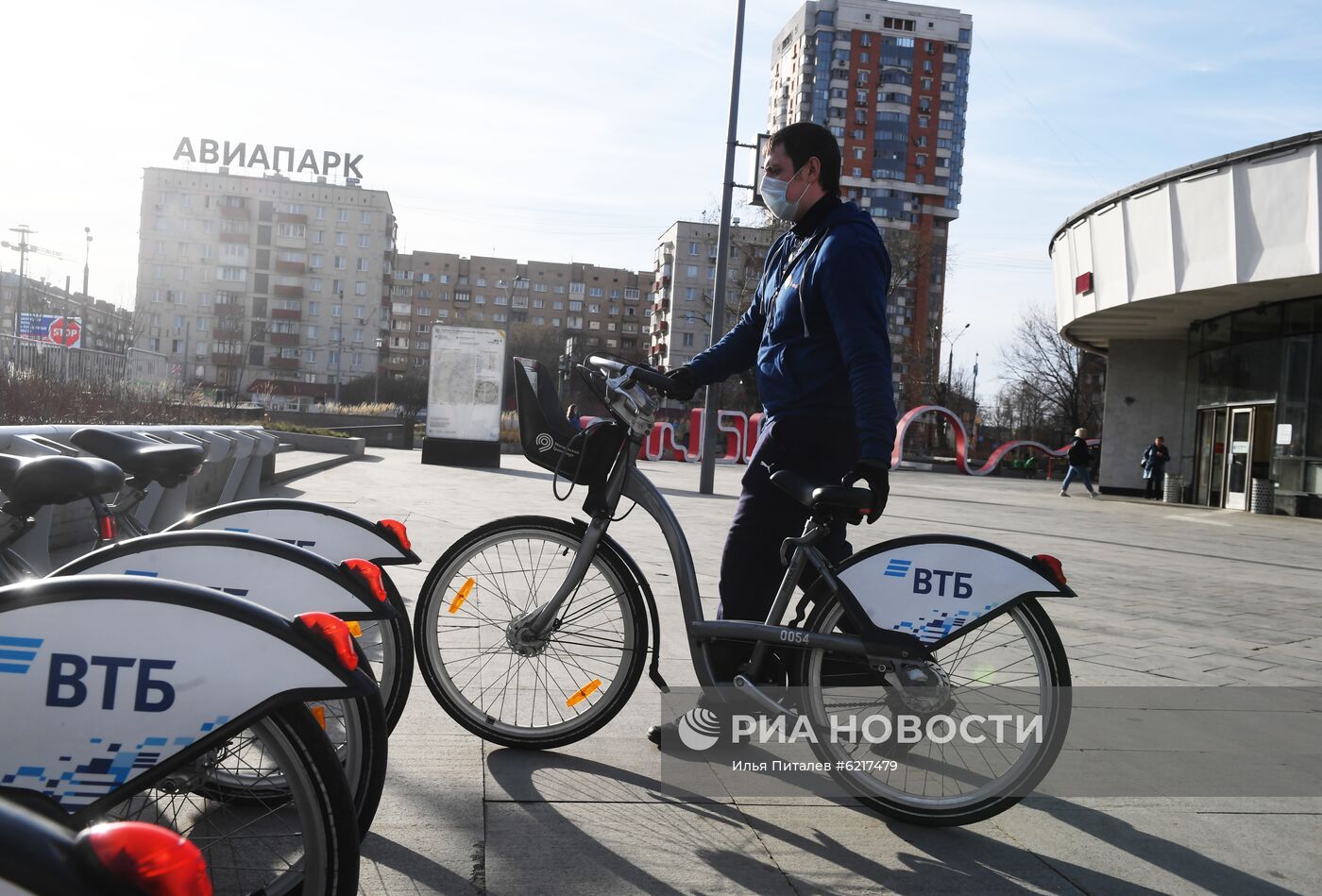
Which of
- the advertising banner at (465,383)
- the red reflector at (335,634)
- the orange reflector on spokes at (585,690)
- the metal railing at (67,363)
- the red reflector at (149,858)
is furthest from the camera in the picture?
the advertising banner at (465,383)

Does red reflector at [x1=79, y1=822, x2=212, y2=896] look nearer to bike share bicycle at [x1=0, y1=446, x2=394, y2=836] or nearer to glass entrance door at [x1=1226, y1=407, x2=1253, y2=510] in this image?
bike share bicycle at [x1=0, y1=446, x2=394, y2=836]

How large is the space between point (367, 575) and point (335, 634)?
0.80 meters

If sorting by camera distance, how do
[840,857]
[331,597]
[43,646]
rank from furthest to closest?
[840,857]
[331,597]
[43,646]

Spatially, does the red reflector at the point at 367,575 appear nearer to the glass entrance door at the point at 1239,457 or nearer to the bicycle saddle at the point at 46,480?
the bicycle saddle at the point at 46,480

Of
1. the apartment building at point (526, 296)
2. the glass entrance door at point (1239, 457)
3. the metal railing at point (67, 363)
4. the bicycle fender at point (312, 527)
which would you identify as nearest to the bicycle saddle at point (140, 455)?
the bicycle fender at point (312, 527)

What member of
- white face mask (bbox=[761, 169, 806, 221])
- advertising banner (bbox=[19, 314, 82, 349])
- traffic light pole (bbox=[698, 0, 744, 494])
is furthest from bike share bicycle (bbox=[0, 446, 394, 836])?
traffic light pole (bbox=[698, 0, 744, 494])

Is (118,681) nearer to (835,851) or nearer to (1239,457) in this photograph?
(835,851)

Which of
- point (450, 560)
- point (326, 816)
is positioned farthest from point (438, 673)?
point (326, 816)

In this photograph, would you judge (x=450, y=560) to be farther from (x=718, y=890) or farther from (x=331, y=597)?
(x=718, y=890)

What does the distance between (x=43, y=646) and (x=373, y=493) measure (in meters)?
12.2

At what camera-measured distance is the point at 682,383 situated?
380 centimetres

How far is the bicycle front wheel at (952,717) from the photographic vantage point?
10.2 ft

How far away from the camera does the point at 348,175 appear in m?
98.8

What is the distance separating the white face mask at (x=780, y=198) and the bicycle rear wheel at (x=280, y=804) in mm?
2471
